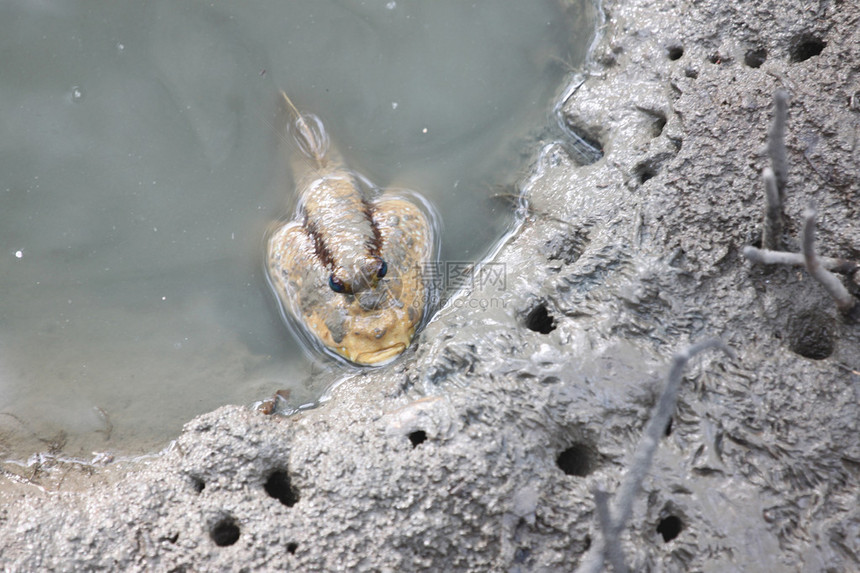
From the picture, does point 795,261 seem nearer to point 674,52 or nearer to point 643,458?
point 643,458

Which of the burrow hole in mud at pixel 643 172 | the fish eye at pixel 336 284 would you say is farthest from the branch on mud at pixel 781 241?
the fish eye at pixel 336 284

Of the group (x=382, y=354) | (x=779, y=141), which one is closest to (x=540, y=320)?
(x=382, y=354)

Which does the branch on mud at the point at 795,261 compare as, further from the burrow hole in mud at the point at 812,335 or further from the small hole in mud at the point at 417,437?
the small hole in mud at the point at 417,437

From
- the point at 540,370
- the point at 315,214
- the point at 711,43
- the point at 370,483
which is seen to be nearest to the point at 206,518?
the point at 370,483

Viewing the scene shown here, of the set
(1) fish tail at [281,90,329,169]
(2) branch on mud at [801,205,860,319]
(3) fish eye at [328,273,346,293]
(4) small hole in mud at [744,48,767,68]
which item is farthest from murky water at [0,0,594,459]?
(2) branch on mud at [801,205,860,319]

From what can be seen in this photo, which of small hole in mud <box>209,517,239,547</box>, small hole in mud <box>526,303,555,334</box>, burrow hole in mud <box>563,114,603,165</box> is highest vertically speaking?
burrow hole in mud <box>563,114,603,165</box>

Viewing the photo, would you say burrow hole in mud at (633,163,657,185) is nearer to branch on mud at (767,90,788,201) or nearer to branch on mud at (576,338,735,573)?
branch on mud at (767,90,788,201)

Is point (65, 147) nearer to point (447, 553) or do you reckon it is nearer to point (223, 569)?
point (223, 569)
